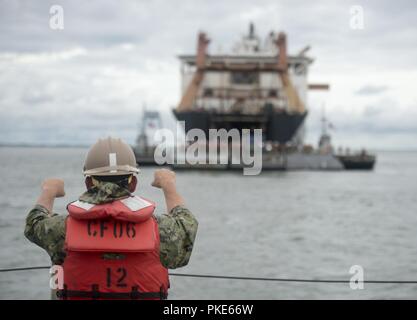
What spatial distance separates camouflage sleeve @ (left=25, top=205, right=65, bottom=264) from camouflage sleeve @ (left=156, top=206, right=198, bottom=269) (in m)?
0.44

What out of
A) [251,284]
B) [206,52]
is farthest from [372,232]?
[206,52]

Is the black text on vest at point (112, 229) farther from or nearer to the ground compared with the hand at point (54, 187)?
nearer to the ground

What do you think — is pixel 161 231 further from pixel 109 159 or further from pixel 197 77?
pixel 197 77

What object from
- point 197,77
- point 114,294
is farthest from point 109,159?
point 197,77

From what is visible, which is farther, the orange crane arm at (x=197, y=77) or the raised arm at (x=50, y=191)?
the orange crane arm at (x=197, y=77)

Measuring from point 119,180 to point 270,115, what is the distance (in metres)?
61.9

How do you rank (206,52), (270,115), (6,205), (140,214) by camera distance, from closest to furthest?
(140,214) < (6,205) < (270,115) < (206,52)

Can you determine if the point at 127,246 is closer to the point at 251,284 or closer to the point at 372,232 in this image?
the point at 251,284

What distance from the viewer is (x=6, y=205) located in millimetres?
35969

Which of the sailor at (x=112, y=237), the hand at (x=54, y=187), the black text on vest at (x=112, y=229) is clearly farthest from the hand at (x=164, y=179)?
the hand at (x=54, y=187)

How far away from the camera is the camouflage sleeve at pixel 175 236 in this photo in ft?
9.78

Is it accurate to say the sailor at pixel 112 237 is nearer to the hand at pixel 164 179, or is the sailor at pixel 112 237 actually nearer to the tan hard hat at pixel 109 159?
the tan hard hat at pixel 109 159

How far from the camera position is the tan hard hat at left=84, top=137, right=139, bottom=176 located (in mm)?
2961
